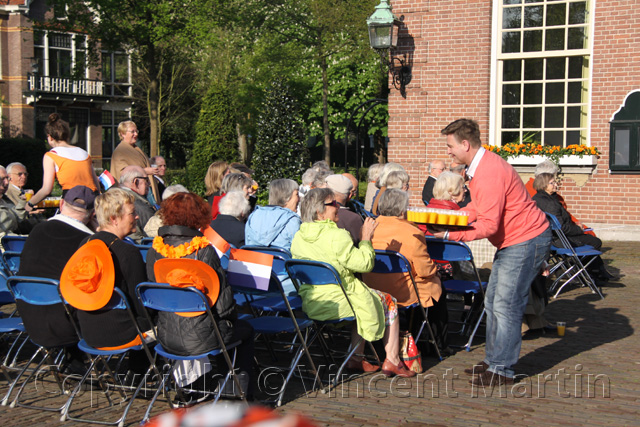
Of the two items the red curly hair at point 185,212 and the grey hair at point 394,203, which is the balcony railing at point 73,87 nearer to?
the grey hair at point 394,203

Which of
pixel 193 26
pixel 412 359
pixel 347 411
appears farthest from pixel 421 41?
pixel 193 26

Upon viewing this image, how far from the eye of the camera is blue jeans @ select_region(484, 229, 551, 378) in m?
4.95

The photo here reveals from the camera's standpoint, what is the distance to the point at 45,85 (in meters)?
34.2

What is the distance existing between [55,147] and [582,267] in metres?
5.93

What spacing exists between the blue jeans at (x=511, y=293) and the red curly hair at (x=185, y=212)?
210 centimetres

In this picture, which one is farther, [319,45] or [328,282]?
[319,45]

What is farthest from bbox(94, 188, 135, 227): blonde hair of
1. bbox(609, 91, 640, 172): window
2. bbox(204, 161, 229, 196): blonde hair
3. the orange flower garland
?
bbox(609, 91, 640, 172): window

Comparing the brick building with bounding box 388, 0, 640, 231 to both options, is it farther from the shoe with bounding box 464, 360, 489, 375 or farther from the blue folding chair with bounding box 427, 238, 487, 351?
the shoe with bounding box 464, 360, 489, 375

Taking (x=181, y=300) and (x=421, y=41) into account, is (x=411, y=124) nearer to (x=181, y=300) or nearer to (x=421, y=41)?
(x=421, y=41)

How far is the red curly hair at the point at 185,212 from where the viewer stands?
14.6 ft

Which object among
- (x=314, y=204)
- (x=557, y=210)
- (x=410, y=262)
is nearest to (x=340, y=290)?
(x=314, y=204)

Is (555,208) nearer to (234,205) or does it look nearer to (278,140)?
(234,205)

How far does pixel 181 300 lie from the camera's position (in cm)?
421

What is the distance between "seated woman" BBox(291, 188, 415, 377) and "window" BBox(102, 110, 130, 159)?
34.7m
